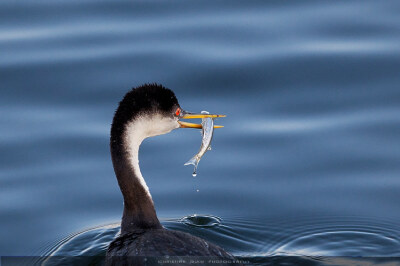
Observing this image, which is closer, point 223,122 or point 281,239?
point 281,239

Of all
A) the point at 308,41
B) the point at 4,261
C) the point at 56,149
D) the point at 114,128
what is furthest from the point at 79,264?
the point at 308,41

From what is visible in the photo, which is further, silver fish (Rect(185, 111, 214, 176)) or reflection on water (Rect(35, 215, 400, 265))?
silver fish (Rect(185, 111, 214, 176))

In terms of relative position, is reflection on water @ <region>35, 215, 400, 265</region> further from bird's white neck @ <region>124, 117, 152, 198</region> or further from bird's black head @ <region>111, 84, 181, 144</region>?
bird's black head @ <region>111, 84, 181, 144</region>

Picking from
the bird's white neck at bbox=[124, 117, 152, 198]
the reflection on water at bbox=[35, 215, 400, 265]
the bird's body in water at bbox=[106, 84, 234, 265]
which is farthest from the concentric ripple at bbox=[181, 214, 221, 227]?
the bird's white neck at bbox=[124, 117, 152, 198]

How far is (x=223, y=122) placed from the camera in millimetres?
10117

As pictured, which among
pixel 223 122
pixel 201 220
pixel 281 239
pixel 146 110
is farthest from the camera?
pixel 223 122

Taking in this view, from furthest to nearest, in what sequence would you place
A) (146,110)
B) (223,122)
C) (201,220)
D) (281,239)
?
1. (223,122)
2. (201,220)
3. (281,239)
4. (146,110)

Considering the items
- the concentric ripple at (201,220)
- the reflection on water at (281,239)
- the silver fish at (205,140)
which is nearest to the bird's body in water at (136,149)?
the silver fish at (205,140)

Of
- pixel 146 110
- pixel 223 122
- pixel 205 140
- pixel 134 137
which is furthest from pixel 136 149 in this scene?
pixel 223 122

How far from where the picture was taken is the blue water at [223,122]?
8.55 m

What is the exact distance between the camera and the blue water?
855 centimetres

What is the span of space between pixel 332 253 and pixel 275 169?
166 centimetres

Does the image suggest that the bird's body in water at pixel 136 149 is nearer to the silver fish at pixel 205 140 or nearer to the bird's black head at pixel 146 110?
the bird's black head at pixel 146 110

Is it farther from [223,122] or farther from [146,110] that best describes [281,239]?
[223,122]
